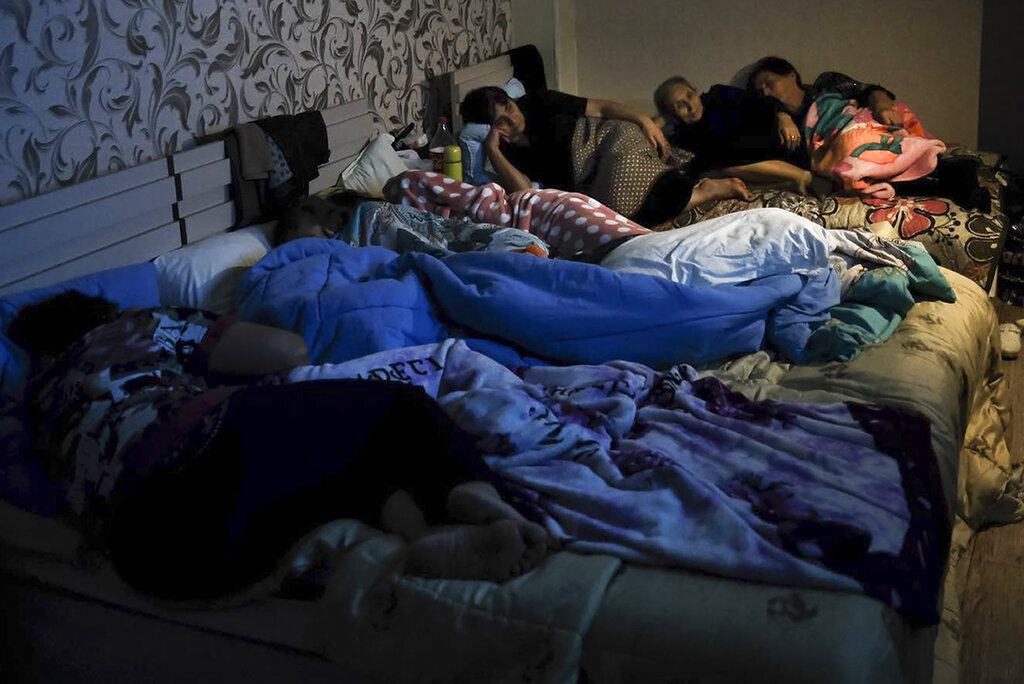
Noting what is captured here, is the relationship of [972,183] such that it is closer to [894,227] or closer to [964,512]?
[894,227]

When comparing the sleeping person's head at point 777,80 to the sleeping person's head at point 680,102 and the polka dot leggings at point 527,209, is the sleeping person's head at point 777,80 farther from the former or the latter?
the polka dot leggings at point 527,209

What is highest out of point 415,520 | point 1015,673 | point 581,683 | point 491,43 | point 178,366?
point 491,43

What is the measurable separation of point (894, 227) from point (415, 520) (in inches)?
86.2

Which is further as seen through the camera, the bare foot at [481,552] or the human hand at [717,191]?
the human hand at [717,191]

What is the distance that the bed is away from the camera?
3.74 feet

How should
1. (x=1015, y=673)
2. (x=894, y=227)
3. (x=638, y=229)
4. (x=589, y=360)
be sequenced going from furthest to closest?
(x=894, y=227) < (x=638, y=229) < (x=589, y=360) < (x=1015, y=673)

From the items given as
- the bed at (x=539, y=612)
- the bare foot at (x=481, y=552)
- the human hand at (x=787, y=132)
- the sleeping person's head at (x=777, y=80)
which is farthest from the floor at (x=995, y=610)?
the sleeping person's head at (x=777, y=80)

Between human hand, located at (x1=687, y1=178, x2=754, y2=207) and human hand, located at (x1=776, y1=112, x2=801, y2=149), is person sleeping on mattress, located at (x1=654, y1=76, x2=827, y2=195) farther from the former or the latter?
human hand, located at (x1=687, y1=178, x2=754, y2=207)

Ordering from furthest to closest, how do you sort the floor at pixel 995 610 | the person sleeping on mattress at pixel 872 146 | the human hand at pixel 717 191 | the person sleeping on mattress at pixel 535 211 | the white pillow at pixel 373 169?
the human hand at pixel 717 191 < the person sleeping on mattress at pixel 872 146 < the white pillow at pixel 373 169 < the person sleeping on mattress at pixel 535 211 < the floor at pixel 995 610

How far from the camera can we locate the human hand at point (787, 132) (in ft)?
11.6

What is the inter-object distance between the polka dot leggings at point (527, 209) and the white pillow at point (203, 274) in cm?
62

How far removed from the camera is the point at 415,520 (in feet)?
4.56

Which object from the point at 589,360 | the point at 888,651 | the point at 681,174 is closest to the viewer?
the point at 888,651

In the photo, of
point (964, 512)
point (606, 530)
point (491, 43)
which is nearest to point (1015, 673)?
point (964, 512)
